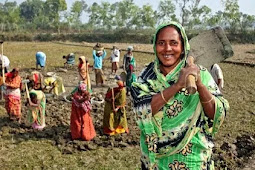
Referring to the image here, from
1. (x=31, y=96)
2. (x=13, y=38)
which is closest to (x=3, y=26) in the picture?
(x=13, y=38)

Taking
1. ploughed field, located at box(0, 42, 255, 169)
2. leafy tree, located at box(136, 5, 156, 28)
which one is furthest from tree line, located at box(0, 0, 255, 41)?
ploughed field, located at box(0, 42, 255, 169)

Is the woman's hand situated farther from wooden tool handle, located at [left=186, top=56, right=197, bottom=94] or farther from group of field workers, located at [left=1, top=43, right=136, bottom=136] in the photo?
group of field workers, located at [left=1, top=43, right=136, bottom=136]

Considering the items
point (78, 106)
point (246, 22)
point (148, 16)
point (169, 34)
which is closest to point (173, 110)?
point (169, 34)

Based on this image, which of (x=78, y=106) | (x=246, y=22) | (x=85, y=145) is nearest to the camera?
(x=85, y=145)

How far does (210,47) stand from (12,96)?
6785 millimetres

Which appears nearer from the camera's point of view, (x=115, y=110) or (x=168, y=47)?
(x=168, y=47)

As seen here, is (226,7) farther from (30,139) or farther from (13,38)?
(30,139)

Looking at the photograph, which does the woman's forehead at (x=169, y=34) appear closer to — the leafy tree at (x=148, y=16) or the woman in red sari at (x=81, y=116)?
the woman in red sari at (x=81, y=116)

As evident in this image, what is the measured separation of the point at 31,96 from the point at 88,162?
2439 mm

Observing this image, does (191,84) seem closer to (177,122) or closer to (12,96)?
(177,122)

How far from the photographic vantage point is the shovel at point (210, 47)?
88.7 inches

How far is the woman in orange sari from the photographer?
287 inches

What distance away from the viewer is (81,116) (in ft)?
22.8

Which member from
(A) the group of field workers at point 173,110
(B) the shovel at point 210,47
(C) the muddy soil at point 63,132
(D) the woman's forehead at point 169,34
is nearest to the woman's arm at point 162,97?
(A) the group of field workers at point 173,110
